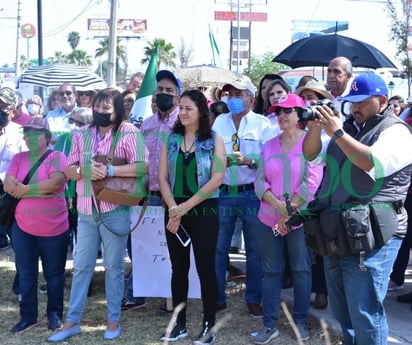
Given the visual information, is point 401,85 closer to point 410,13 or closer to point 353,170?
point 410,13

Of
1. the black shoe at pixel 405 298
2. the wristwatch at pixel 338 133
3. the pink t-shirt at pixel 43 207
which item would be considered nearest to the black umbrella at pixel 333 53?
the black shoe at pixel 405 298

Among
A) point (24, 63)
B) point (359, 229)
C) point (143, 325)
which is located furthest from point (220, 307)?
point (24, 63)

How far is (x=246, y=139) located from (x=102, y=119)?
127 cm

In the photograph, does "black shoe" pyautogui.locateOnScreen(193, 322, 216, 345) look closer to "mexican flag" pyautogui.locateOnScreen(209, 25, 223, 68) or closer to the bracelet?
the bracelet

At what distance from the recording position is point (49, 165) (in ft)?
15.8

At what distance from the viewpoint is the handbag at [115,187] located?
15.3 ft

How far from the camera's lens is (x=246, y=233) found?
5.29 meters

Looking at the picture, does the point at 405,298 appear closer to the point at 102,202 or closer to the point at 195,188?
the point at 195,188

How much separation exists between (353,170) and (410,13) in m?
18.9

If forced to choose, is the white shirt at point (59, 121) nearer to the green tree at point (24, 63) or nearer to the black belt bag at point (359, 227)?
the black belt bag at point (359, 227)

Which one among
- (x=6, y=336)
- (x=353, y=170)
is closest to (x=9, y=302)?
(x=6, y=336)

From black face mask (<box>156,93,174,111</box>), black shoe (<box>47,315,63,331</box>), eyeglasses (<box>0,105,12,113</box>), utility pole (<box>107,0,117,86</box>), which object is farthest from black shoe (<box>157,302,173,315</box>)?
utility pole (<box>107,0,117,86</box>)

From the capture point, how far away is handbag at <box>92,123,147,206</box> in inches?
183

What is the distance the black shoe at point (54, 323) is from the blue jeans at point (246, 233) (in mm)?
1396
